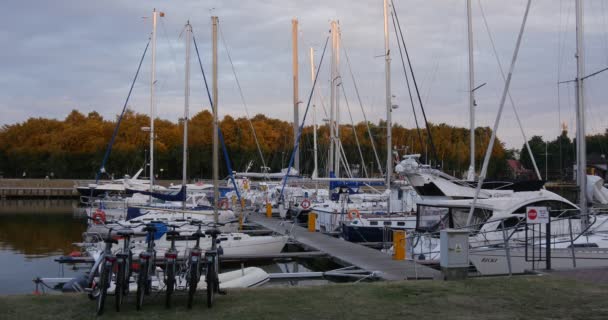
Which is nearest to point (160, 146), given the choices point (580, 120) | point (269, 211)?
point (269, 211)

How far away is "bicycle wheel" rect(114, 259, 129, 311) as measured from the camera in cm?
955

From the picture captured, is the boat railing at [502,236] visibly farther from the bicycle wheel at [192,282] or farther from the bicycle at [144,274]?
the bicycle at [144,274]

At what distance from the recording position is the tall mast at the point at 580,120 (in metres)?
19.5

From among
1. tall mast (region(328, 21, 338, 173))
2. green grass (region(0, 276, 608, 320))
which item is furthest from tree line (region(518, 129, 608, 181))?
green grass (region(0, 276, 608, 320))

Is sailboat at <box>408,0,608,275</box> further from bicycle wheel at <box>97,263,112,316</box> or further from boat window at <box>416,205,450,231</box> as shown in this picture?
bicycle wheel at <box>97,263,112,316</box>

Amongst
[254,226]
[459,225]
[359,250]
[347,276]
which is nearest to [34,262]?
[254,226]

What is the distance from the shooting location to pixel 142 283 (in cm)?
988

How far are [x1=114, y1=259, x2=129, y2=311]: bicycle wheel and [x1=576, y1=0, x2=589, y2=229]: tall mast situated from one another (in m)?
14.9

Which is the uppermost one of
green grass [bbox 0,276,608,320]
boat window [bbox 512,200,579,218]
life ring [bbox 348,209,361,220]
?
boat window [bbox 512,200,579,218]

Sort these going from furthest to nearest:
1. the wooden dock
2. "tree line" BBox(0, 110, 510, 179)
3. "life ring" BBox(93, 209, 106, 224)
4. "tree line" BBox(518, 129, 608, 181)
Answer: "tree line" BBox(0, 110, 510, 179) → "tree line" BBox(518, 129, 608, 181) → "life ring" BBox(93, 209, 106, 224) → the wooden dock

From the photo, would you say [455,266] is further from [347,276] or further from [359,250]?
[359,250]

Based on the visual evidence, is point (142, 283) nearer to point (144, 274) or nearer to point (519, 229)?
point (144, 274)

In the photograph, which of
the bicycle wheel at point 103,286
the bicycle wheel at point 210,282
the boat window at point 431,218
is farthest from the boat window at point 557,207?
the bicycle wheel at point 103,286

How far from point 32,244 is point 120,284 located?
26.4 meters
